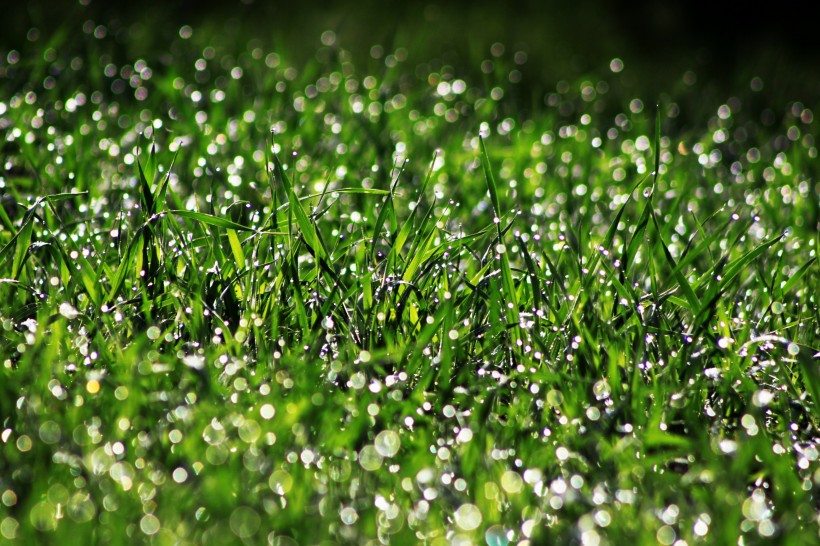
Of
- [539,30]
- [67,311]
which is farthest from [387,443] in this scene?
[539,30]

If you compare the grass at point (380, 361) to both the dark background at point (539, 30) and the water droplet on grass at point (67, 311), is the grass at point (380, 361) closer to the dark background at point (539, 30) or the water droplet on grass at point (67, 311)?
the water droplet on grass at point (67, 311)

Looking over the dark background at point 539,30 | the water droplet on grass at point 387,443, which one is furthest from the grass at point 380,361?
the dark background at point 539,30

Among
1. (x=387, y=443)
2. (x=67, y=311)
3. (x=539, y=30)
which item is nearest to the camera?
(x=387, y=443)

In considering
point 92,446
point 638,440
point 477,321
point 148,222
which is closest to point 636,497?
point 638,440

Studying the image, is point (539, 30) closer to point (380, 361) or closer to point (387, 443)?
point (380, 361)

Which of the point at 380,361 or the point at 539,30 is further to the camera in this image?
the point at 539,30

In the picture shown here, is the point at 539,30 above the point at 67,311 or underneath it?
underneath

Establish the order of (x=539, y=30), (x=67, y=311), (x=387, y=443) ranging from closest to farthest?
(x=387, y=443) → (x=67, y=311) → (x=539, y=30)

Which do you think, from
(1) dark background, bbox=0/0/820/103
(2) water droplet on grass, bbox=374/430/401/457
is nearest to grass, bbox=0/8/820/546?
(2) water droplet on grass, bbox=374/430/401/457

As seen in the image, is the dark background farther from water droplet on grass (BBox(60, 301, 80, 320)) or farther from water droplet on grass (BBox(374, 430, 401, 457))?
water droplet on grass (BBox(374, 430, 401, 457))
